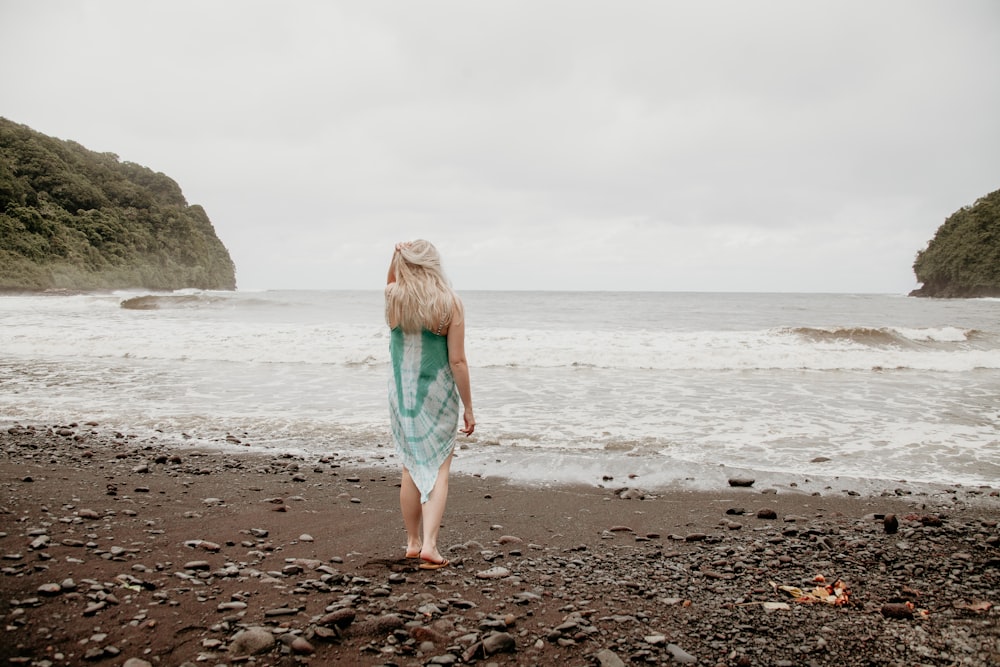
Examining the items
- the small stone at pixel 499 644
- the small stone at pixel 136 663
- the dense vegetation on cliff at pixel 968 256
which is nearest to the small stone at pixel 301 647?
the small stone at pixel 136 663

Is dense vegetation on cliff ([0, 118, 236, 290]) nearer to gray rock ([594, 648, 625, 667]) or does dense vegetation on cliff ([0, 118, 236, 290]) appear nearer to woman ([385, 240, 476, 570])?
woman ([385, 240, 476, 570])

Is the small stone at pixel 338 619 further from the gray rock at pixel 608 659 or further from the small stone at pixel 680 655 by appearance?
the small stone at pixel 680 655

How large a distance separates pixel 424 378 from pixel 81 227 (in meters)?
73.8

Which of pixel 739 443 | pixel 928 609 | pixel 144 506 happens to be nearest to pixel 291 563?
pixel 144 506

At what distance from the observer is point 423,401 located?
162 inches

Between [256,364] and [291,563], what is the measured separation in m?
13.2

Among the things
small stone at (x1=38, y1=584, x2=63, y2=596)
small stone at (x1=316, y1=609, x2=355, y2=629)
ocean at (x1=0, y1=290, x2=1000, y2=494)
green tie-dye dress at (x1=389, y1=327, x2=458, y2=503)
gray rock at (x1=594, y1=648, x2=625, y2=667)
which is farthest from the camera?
ocean at (x1=0, y1=290, x2=1000, y2=494)

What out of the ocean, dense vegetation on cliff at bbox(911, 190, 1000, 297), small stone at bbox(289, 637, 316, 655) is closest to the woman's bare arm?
small stone at bbox(289, 637, 316, 655)

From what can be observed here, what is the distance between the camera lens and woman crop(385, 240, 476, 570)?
398 centimetres

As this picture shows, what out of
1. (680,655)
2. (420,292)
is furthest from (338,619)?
(420,292)

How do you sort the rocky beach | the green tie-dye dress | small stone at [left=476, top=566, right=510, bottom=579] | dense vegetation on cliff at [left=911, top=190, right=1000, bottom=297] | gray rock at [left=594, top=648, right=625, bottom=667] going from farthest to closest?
dense vegetation on cliff at [left=911, top=190, right=1000, bottom=297] < the green tie-dye dress < small stone at [left=476, top=566, right=510, bottom=579] < the rocky beach < gray rock at [left=594, top=648, right=625, bottom=667]

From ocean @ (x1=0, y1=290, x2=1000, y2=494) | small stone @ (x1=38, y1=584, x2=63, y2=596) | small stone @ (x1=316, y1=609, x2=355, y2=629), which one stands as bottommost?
ocean @ (x1=0, y1=290, x2=1000, y2=494)

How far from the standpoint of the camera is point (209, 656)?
8.82ft

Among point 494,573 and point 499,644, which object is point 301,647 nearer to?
point 499,644
